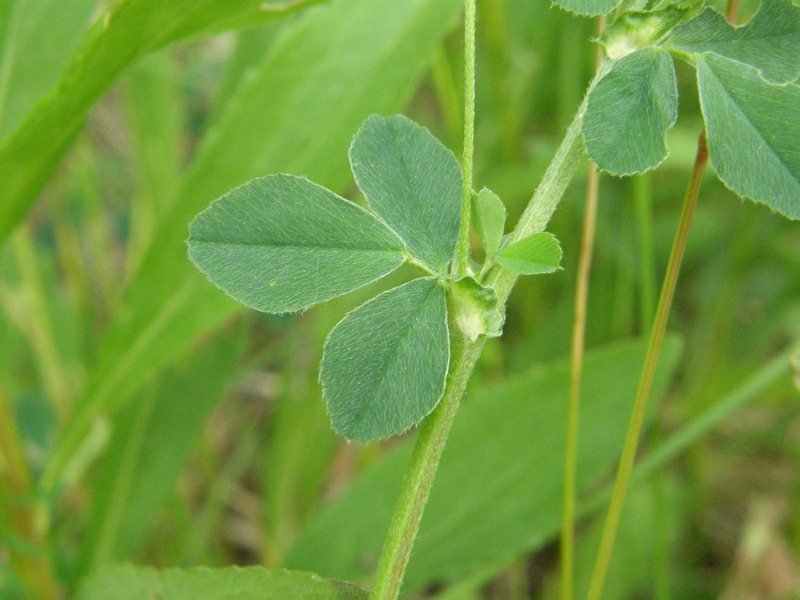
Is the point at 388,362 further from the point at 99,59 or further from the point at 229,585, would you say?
the point at 99,59

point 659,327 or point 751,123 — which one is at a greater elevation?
point 751,123

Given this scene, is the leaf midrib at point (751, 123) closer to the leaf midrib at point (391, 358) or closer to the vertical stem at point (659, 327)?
the vertical stem at point (659, 327)

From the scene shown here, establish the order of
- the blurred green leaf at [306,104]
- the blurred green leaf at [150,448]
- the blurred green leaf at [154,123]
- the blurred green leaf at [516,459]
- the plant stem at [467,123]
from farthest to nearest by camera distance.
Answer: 1. the blurred green leaf at [154,123]
2. the blurred green leaf at [150,448]
3. the blurred green leaf at [516,459]
4. the blurred green leaf at [306,104]
5. the plant stem at [467,123]

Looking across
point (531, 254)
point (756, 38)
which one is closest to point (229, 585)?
point (531, 254)

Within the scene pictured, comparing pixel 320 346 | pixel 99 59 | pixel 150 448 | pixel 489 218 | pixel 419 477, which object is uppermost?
pixel 99 59

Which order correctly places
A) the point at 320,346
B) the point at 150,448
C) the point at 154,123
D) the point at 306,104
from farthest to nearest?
the point at 320,346 → the point at 154,123 → the point at 150,448 → the point at 306,104

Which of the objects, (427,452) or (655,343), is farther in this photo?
(655,343)

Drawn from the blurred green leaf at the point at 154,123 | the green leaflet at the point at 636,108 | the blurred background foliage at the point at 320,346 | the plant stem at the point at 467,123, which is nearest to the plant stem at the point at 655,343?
the green leaflet at the point at 636,108
